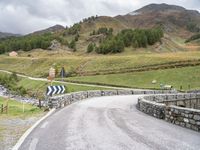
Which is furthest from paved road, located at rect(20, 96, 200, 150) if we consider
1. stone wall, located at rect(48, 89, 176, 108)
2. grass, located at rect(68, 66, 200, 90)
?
grass, located at rect(68, 66, 200, 90)

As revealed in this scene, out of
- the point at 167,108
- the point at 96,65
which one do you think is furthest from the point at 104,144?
the point at 96,65

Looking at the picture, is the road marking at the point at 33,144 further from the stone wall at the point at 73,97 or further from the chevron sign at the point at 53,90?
the chevron sign at the point at 53,90

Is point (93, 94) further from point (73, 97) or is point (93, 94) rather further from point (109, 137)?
point (109, 137)

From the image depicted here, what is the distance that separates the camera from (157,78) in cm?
8719

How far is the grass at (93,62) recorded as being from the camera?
117688mm

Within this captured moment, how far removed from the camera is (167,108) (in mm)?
19766

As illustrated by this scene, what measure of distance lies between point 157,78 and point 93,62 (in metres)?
53.3

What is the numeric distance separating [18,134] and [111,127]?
387 centimetres

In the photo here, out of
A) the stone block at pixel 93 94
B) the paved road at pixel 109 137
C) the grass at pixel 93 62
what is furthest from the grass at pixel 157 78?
the paved road at pixel 109 137

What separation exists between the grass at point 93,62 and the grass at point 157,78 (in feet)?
58.3

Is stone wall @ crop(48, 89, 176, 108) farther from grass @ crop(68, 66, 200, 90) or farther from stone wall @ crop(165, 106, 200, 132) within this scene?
grass @ crop(68, 66, 200, 90)

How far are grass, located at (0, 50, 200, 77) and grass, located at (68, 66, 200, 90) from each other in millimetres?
17775

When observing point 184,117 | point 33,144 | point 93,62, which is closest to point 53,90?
point 184,117

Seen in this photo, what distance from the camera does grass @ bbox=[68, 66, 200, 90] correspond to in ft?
265
